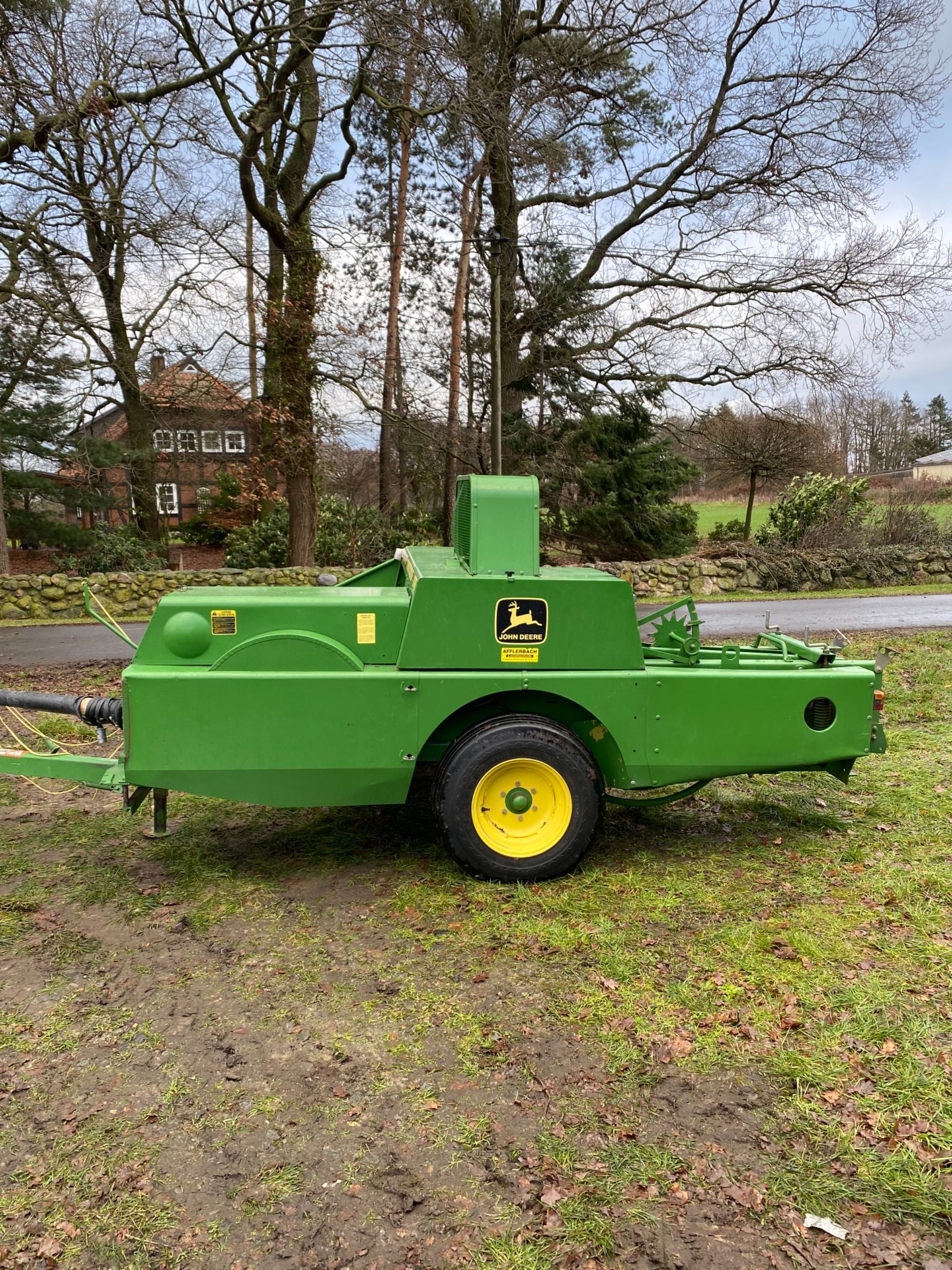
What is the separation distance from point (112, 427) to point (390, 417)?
2374 cm

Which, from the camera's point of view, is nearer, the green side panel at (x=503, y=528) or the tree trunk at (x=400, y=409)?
the green side panel at (x=503, y=528)

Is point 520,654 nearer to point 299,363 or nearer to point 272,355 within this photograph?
point 299,363

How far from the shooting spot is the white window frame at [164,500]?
73.8 ft

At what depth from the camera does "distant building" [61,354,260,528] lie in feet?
61.2

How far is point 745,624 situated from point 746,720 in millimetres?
9032

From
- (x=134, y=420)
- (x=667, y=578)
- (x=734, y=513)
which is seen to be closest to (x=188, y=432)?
(x=134, y=420)

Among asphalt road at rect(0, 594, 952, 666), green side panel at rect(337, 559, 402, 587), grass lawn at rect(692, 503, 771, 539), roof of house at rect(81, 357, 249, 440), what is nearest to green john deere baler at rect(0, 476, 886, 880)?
green side panel at rect(337, 559, 402, 587)

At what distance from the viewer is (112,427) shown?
34812 mm

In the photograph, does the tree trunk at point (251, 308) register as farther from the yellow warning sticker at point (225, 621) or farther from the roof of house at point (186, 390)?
the yellow warning sticker at point (225, 621)

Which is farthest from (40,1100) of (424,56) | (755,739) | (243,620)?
(424,56)

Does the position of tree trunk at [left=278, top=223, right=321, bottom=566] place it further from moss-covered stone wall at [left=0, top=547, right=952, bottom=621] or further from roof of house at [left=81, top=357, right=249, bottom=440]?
roof of house at [left=81, top=357, right=249, bottom=440]

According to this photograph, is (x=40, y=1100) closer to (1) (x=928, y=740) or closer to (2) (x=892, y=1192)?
(2) (x=892, y=1192)

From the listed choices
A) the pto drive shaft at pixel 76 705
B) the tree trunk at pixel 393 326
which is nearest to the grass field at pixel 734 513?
the tree trunk at pixel 393 326

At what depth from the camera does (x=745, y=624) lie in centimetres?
1261
